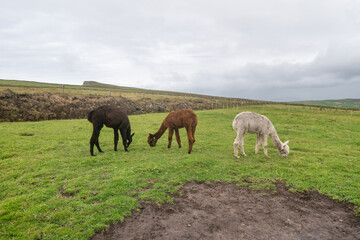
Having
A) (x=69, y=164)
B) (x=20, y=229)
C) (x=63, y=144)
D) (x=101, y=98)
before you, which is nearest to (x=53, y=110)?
(x=101, y=98)

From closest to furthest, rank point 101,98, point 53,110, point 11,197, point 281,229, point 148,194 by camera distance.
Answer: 1. point 281,229
2. point 11,197
3. point 148,194
4. point 53,110
5. point 101,98

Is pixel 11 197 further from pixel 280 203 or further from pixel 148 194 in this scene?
pixel 280 203

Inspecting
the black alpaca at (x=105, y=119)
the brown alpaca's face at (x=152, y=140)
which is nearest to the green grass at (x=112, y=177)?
the brown alpaca's face at (x=152, y=140)

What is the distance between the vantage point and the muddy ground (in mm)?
4516

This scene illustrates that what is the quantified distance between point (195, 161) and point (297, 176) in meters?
4.57

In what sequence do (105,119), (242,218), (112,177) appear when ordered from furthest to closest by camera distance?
(105,119)
(112,177)
(242,218)

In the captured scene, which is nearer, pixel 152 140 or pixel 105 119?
pixel 105 119

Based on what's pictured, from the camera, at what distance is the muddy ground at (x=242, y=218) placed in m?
4.52

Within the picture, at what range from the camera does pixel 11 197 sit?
5.79 meters

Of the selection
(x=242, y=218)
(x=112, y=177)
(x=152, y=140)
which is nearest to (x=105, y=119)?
(x=152, y=140)

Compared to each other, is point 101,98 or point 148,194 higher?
point 101,98

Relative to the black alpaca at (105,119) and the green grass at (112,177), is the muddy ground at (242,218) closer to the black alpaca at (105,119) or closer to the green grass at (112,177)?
the green grass at (112,177)

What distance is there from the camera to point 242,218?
203 inches

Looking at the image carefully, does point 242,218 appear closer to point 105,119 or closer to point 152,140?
point 152,140
